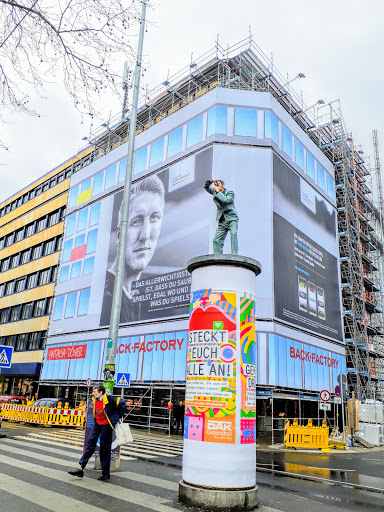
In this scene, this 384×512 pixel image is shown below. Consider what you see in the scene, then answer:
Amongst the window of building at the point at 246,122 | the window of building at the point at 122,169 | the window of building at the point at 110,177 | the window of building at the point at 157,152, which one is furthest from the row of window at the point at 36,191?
the window of building at the point at 246,122

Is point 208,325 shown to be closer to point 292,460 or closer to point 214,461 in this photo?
point 214,461

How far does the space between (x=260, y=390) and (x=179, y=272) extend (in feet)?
27.0

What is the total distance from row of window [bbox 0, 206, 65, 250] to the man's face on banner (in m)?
13.7

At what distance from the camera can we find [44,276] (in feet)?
140

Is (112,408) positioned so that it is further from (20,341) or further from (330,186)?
(20,341)

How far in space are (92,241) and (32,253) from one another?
14009mm

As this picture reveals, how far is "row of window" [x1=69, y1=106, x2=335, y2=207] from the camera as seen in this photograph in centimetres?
2816

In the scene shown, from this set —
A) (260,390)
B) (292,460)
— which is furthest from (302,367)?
(292,460)

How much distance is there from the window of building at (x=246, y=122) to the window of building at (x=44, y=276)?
23.5 metres

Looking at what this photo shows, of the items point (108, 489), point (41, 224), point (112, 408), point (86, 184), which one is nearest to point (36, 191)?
point (41, 224)

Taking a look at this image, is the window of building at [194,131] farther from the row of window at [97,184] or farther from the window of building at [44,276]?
the window of building at [44,276]

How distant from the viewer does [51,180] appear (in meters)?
48.0

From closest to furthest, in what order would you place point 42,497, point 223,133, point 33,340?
point 42,497, point 223,133, point 33,340

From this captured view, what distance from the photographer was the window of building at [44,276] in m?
42.0
